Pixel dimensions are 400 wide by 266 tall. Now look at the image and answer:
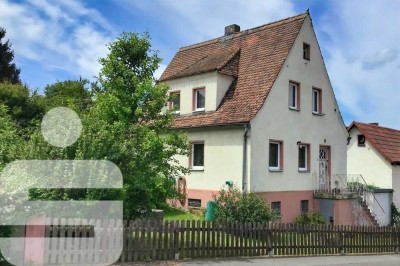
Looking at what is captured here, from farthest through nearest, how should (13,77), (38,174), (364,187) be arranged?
(13,77) → (364,187) → (38,174)

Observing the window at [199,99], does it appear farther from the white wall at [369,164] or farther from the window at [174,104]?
the white wall at [369,164]

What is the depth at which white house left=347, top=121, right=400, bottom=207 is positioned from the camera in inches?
1166

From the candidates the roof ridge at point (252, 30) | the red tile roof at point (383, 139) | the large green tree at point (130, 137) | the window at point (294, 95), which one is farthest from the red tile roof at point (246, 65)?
the red tile roof at point (383, 139)

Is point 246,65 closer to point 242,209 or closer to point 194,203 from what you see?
point 194,203

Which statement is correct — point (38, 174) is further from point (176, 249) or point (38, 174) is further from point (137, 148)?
point (176, 249)

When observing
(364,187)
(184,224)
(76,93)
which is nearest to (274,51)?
(364,187)

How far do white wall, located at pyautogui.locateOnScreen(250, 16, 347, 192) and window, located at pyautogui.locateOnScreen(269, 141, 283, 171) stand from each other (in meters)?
0.25

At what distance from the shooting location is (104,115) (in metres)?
16.1

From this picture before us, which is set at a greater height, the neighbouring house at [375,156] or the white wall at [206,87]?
the white wall at [206,87]

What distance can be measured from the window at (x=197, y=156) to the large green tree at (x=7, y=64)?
27729 millimetres

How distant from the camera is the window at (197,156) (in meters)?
21.9

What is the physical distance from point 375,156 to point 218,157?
1487cm

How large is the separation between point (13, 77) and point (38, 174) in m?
36.8

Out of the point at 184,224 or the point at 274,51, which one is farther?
the point at 274,51
